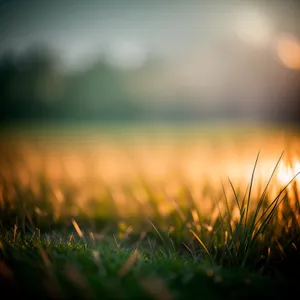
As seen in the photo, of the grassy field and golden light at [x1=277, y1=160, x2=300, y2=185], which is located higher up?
golden light at [x1=277, y1=160, x2=300, y2=185]

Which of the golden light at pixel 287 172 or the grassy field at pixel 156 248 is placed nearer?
the grassy field at pixel 156 248

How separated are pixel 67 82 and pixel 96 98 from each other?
10.3 ft

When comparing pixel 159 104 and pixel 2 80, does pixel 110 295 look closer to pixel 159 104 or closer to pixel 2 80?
pixel 2 80

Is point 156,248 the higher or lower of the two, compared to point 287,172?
lower

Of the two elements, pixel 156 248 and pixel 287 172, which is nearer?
pixel 287 172

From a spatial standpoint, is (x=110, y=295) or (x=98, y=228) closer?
(x=110, y=295)

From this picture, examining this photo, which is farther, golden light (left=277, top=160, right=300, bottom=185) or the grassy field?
golden light (left=277, top=160, right=300, bottom=185)

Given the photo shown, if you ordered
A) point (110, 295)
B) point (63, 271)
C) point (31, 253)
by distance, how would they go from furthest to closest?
point (31, 253)
point (63, 271)
point (110, 295)

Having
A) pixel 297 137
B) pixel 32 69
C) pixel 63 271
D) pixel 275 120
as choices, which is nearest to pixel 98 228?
pixel 63 271

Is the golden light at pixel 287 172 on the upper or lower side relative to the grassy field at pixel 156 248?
upper

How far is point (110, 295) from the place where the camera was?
1.54 m

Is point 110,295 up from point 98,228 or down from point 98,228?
up

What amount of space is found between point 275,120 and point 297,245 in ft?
87.9

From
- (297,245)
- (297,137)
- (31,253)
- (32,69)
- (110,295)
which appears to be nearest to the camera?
(110,295)
